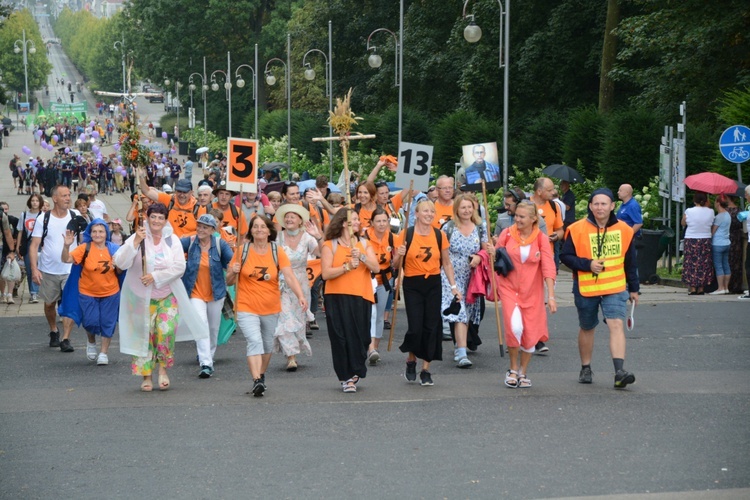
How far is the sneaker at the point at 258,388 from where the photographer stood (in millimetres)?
10562

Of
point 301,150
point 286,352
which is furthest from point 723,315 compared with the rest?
point 301,150

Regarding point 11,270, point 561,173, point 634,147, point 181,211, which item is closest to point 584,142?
point 634,147

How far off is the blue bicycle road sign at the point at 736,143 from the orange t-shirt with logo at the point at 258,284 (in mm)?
10248

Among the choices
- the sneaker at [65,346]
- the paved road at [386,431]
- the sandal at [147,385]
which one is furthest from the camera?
the sneaker at [65,346]

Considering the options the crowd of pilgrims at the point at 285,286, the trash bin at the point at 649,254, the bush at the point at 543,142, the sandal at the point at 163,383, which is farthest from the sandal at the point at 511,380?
the bush at the point at 543,142

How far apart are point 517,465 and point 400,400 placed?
2431 millimetres

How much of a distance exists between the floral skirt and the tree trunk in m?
15.1

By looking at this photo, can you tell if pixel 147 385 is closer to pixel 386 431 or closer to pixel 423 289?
pixel 423 289

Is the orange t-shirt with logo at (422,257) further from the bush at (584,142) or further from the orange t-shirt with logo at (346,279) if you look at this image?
the bush at (584,142)

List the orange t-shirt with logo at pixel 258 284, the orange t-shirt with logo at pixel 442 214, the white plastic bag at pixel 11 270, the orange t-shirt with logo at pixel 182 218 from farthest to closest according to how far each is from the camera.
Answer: the white plastic bag at pixel 11 270
the orange t-shirt with logo at pixel 182 218
the orange t-shirt with logo at pixel 442 214
the orange t-shirt with logo at pixel 258 284

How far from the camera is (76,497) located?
7.36 metres

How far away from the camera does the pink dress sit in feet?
35.2

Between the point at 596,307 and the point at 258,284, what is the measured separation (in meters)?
2.78

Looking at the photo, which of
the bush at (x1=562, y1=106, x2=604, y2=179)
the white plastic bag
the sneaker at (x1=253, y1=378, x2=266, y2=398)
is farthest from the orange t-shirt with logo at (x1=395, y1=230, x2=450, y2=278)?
the bush at (x1=562, y1=106, x2=604, y2=179)
